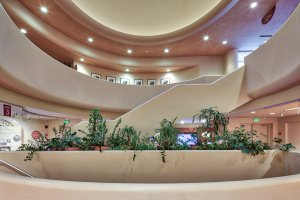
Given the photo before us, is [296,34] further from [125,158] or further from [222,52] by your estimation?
[222,52]

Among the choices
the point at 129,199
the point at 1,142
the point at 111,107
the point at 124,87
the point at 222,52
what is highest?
the point at 222,52

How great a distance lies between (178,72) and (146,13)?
4431mm

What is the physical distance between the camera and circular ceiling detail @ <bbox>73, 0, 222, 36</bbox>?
26.2 ft

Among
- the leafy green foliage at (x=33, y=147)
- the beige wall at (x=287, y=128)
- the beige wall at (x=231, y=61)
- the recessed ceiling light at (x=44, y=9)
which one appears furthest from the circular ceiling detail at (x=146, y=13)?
the beige wall at (x=287, y=128)

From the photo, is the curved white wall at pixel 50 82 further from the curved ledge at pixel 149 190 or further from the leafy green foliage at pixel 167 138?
the curved ledge at pixel 149 190

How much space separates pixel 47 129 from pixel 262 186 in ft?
41.1

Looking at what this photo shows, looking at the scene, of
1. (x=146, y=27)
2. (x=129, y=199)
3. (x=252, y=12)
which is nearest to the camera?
(x=129, y=199)

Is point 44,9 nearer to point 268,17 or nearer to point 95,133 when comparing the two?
point 95,133

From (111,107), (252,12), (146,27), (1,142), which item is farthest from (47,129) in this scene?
(252,12)

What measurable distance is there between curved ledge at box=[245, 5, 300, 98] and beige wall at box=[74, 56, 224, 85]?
4461 mm

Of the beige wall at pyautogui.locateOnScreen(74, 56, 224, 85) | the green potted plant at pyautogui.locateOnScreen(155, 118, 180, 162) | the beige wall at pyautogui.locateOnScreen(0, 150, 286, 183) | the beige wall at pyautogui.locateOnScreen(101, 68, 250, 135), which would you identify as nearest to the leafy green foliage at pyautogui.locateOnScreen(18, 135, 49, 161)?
the beige wall at pyautogui.locateOnScreen(0, 150, 286, 183)

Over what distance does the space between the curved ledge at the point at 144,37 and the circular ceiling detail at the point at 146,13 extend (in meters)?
0.39

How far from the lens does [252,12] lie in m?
6.87

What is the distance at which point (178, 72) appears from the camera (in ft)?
39.7
